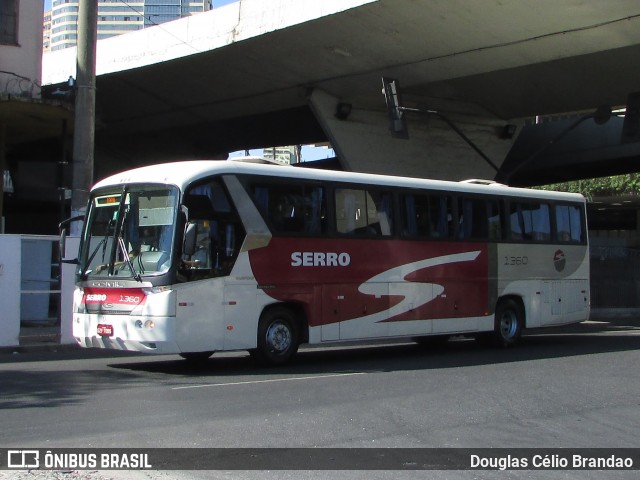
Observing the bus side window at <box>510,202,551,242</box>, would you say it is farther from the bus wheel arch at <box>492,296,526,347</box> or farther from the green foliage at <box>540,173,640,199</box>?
the green foliage at <box>540,173,640,199</box>

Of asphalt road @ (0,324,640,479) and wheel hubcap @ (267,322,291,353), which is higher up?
wheel hubcap @ (267,322,291,353)

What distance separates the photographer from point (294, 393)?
10688 mm

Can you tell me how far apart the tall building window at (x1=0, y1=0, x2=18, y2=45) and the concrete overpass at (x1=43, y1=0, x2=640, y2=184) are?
3928 millimetres

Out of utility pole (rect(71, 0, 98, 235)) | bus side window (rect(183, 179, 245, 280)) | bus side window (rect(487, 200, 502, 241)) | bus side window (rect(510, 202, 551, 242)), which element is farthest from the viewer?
utility pole (rect(71, 0, 98, 235))

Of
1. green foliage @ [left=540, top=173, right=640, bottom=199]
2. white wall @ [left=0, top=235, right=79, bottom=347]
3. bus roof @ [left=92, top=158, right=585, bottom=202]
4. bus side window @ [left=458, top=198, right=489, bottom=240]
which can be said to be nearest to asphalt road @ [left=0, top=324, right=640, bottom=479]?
white wall @ [left=0, top=235, right=79, bottom=347]

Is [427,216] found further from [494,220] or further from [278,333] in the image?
[278,333]

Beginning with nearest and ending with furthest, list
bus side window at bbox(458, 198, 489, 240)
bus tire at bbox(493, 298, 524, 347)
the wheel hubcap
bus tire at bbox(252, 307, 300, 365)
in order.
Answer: bus tire at bbox(252, 307, 300, 365) < the wheel hubcap < bus side window at bbox(458, 198, 489, 240) < bus tire at bbox(493, 298, 524, 347)

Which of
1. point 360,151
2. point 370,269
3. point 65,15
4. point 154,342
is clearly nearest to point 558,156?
point 360,151

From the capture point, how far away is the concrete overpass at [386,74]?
2081 cm

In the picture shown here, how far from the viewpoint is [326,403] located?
998 centimetres

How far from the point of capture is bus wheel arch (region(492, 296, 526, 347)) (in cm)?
1733

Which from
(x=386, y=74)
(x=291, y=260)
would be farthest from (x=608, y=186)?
(x=291, y=260)

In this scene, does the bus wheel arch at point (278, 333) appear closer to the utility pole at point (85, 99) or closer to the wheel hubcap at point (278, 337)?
the wheel hubcap at point (278, 337)

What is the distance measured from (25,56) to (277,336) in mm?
14330
